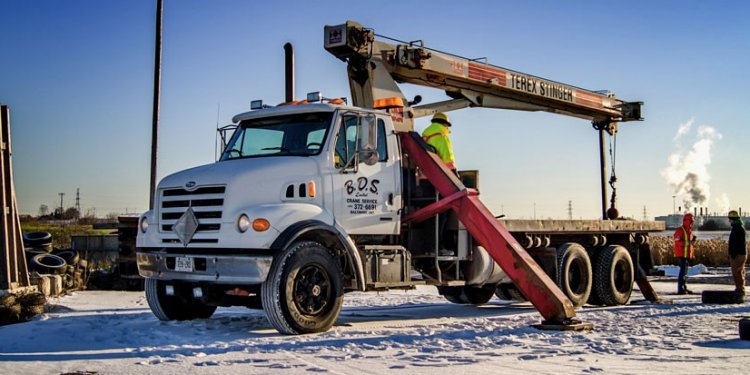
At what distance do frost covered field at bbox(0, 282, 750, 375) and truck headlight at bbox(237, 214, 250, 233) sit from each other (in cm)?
120

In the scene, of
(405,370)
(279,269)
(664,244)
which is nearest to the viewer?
(405,370)

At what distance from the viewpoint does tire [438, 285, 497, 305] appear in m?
14.3

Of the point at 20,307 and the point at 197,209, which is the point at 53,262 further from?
the point at 197,209

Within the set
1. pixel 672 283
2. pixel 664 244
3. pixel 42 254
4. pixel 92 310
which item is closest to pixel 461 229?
pixel 92 310

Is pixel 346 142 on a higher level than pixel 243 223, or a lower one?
higher

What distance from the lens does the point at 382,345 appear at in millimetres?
8430

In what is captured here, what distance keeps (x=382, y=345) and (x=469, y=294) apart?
630 cm

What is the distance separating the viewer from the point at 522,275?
35.0ft

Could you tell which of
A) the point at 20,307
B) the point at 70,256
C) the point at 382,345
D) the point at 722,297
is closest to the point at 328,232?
the point at 382,345

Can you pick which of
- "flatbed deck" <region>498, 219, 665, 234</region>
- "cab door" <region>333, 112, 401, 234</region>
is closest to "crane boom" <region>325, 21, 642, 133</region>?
"cab door" <region>333, 112, 401, 234</region>

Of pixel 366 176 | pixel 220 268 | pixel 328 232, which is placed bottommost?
pixel 220 268

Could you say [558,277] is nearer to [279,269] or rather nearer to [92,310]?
[279,269]

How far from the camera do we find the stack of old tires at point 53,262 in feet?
51.7

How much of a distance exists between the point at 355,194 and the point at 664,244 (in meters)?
23.6
